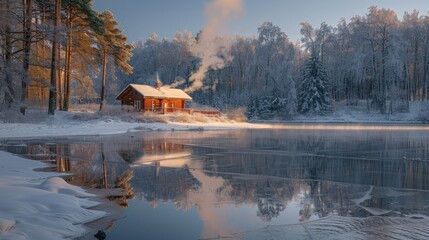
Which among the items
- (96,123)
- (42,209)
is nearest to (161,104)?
(96,123)

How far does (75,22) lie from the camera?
3681 centimetres

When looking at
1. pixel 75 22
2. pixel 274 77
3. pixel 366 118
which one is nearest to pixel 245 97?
pixel 274 77

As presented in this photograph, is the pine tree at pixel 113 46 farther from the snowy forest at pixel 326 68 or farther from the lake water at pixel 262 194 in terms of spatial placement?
the lake water at pixel 262 194

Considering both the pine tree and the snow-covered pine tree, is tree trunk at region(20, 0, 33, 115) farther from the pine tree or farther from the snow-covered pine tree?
the snow-covered pine tree

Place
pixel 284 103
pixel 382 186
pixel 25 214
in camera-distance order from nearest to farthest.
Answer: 1. pixel 25 214
2. pixel 382 186
3. pixel 284 103

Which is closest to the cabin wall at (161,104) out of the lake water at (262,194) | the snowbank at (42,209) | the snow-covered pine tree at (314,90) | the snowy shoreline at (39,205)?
the snow-covered pine tree at (314,90)

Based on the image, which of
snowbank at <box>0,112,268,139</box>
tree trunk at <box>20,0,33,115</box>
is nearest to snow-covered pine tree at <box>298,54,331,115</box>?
snowbank at <box>0,112,268,139</box>

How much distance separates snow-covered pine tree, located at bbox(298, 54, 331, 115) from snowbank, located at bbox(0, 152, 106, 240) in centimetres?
5836

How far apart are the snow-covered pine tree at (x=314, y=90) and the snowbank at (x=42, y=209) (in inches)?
2298

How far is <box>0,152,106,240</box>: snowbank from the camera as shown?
16.3 ft

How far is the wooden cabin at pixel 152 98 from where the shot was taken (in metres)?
49.2

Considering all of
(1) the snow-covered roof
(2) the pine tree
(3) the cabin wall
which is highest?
(2) the pine tree

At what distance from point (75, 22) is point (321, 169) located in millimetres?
32821

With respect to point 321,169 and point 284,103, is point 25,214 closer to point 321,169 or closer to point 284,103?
point 321,169
